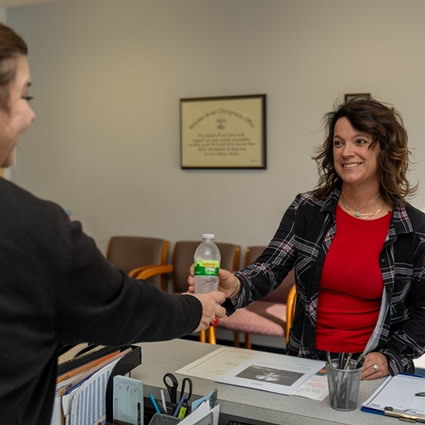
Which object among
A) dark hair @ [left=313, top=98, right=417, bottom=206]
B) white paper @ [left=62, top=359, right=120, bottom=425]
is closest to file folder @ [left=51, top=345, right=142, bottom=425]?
white paper @ [left=62, top=359, right=120, bottom=425]

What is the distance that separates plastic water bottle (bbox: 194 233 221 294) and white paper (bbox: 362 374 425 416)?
59 centimetres

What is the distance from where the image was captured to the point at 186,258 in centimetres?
504

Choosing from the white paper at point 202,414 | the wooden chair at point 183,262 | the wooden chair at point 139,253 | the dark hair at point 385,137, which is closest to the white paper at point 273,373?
the white paper at point 202,414

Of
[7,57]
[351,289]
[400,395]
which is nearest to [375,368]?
[400,395]

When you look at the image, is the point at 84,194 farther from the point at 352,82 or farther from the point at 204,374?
the point at 204,374

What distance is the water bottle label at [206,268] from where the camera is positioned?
6.14 feet

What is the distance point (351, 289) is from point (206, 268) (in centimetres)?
58

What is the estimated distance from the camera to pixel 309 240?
225 centimetres

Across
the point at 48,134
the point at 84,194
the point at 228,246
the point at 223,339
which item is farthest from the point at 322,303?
the point at 48,134

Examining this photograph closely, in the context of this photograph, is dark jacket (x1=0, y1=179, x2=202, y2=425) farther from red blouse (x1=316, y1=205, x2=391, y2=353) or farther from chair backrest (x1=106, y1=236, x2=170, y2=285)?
chair backrest (x1=106, y1=236, x2=170, y2=285)

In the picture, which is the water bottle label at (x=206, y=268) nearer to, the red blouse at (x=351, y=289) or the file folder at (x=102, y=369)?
the file folder at (x=102, y=369)

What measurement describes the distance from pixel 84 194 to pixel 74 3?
1.78 meters

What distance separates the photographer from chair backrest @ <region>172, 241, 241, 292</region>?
16.0 feet

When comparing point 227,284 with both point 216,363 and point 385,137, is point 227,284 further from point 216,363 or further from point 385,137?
point 385,137
